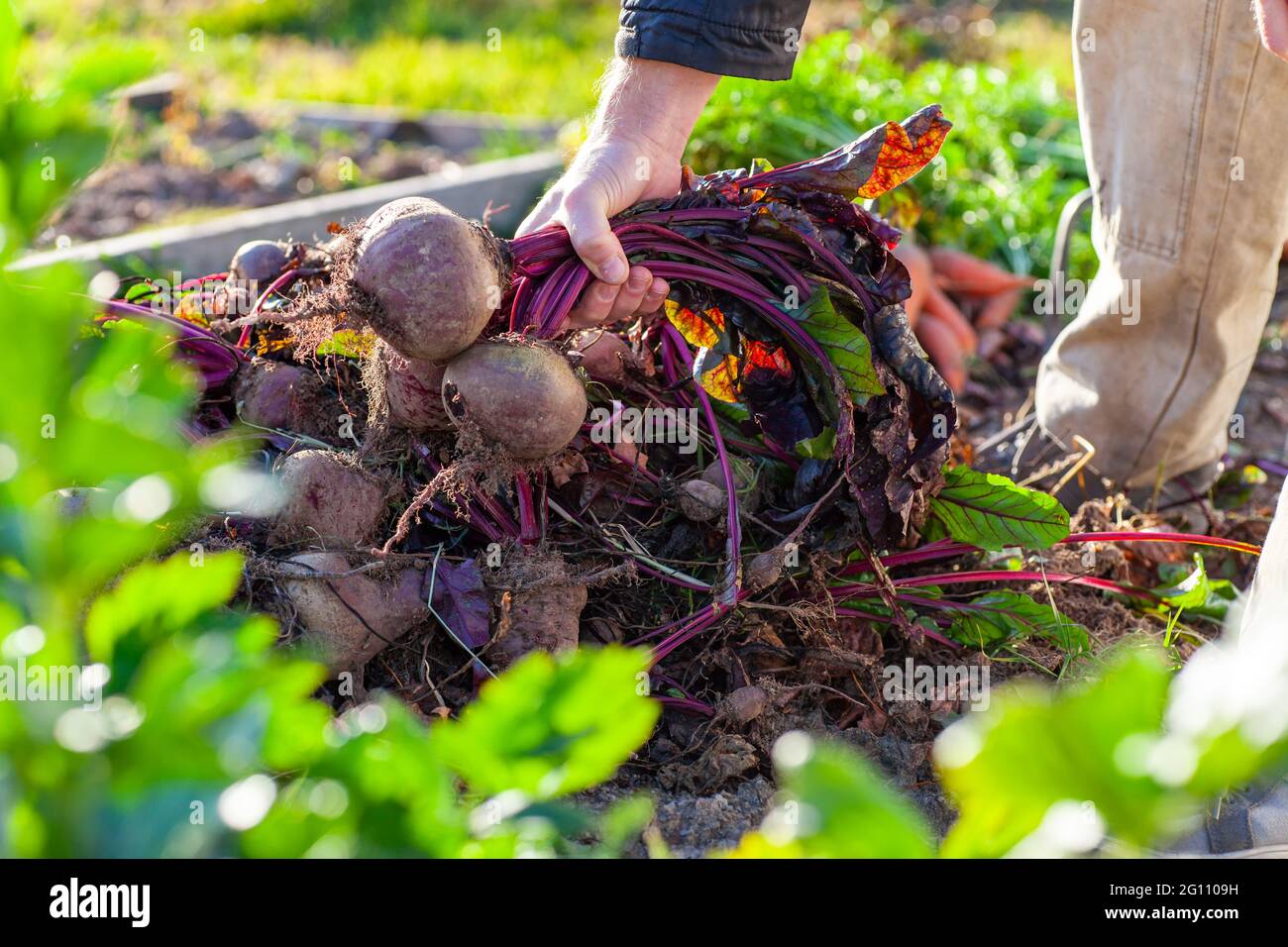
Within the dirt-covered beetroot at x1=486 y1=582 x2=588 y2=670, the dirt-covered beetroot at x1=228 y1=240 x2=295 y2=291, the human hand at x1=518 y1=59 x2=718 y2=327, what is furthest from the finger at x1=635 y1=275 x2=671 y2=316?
the dirt-covered beetroot at x1=228 y1=240 x2=295 y2=291

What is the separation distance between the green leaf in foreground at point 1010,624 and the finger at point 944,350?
157 centimetres

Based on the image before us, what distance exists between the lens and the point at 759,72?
2.20 meters

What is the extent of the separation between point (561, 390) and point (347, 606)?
0.49 meters

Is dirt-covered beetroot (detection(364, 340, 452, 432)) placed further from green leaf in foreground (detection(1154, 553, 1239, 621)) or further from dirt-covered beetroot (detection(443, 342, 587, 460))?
green leaf in foreground (detection(1154, 553, 1239, 621))

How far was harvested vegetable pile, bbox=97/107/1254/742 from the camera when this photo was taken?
182 cm

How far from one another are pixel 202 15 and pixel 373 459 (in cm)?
998

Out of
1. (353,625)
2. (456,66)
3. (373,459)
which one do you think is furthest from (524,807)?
(456,66)

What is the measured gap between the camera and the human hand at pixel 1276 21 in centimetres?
184

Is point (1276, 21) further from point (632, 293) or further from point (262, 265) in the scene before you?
point (262, 265)

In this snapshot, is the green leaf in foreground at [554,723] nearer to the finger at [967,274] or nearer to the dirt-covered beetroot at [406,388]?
the dirt-covered beetroot at [406,388]

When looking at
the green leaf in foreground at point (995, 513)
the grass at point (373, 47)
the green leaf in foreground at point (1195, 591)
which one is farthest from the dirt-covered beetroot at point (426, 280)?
the grass at point (373, 47)

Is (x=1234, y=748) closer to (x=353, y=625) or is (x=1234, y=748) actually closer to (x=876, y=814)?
(x=876, y=814)

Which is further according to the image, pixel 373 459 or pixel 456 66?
pixel 456 66

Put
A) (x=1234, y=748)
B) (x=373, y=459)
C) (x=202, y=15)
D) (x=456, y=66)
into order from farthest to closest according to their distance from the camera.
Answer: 1. (x=202, y=15)
2. (x=456, y=66)
3. (x=373, y=459)
4. (x=1234, y=748)
